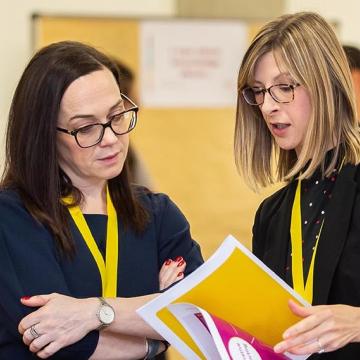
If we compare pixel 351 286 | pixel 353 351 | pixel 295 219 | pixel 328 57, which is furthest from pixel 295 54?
pixel 353 351

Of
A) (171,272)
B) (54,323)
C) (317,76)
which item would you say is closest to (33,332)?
(54,323)

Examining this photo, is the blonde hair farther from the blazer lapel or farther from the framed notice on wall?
the framed notice on wall

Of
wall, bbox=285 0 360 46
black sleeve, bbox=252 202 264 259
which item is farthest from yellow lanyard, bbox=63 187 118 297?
wall, bbox=285 0 360 46

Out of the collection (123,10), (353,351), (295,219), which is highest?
(123,10)

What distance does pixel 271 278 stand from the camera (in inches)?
69.4

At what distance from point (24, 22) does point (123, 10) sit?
70cm

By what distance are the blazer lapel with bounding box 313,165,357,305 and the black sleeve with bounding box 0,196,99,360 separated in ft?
1.92

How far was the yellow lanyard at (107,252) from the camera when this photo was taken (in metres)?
2.08

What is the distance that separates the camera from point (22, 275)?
202cm

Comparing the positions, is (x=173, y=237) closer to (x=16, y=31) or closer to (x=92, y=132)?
(x=92, y=132)

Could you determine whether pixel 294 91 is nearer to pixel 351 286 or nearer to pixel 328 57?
pixel 328 57

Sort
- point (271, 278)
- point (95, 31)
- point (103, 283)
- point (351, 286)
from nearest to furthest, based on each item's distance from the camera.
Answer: point (271, 278), point (351, 286), point (103, 283), point (95, 31)

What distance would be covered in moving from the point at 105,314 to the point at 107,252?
20cm

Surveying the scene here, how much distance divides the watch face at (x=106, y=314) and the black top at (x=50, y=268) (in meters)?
0.06
